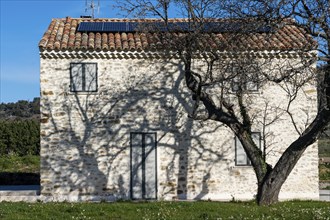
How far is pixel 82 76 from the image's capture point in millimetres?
18016

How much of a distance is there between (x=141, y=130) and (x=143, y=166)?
1268 millimetres

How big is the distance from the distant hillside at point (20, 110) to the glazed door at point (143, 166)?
152 ft

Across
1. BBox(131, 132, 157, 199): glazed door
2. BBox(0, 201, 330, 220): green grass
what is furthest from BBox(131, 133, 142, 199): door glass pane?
BBox(0, 201, 330, 220): green grass

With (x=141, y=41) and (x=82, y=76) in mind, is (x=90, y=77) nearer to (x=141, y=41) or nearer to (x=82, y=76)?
(x=82, y=76)

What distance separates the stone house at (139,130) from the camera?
1786 centimetres

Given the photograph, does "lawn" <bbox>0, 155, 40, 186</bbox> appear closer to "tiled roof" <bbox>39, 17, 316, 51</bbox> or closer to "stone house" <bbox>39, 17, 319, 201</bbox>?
"stone house" <bbox>39, 17, 319, 201</bbox>

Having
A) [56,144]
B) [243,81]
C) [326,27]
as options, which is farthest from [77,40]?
[326,27]

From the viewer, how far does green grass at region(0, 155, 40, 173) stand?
2602 centimetres

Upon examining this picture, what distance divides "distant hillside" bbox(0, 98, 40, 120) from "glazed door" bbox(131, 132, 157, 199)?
4630 cm

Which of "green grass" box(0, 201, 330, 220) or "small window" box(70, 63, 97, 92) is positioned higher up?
"small window" box(70, 63, 97, 92)

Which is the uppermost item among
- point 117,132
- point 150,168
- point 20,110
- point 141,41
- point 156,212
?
point 20,110

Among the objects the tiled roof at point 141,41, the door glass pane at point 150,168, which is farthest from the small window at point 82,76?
the door glass pane at point 150,168

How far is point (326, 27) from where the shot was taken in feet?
42.1

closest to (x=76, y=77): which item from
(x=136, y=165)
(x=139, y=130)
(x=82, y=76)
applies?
(x=82, y=76)
